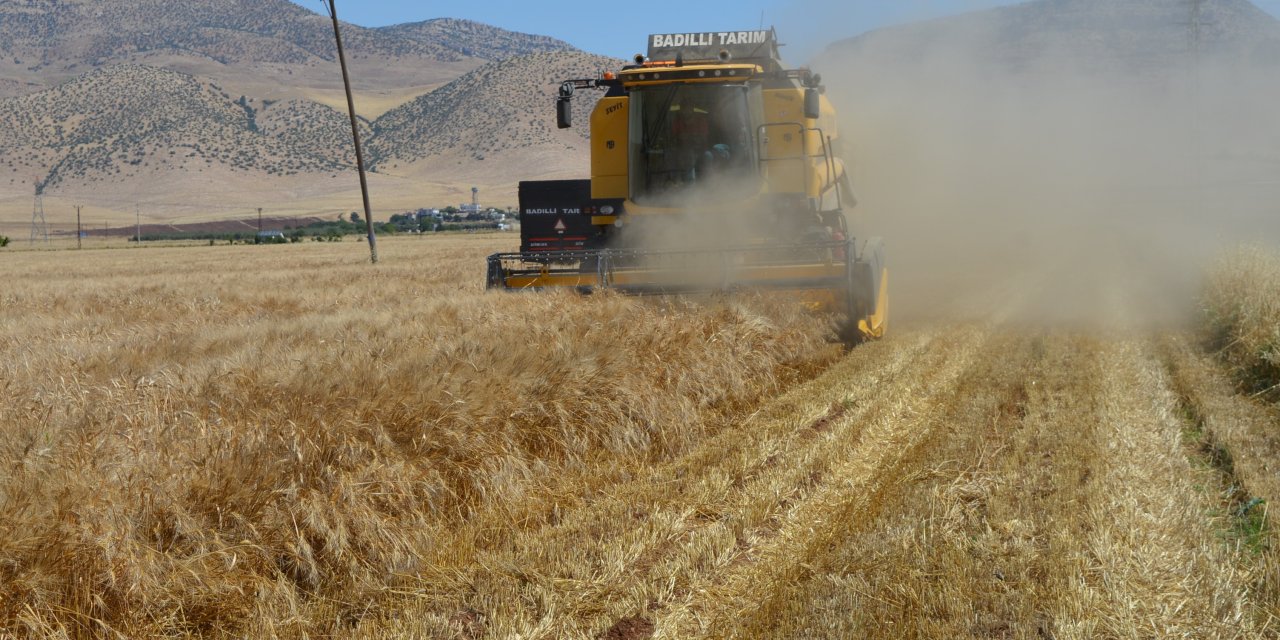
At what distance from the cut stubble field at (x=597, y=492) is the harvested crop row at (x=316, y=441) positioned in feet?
0.06

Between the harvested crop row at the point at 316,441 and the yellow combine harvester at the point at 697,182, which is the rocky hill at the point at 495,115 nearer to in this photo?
the yellow combine harvester at the point at 697,182

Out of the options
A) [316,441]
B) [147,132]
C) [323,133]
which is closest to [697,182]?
[316,441]

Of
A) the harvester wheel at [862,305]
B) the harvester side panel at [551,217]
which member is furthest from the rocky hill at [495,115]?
the harvester wheel at [862,305]

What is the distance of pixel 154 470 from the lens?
171 inches

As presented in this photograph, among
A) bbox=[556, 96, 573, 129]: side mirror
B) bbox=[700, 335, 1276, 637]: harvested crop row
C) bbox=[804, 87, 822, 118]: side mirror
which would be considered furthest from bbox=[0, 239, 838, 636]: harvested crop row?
bbox=[556, 96, 573, 129]: side mirror

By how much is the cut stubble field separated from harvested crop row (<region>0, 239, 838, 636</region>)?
0.06 ft

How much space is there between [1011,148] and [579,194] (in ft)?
52.9

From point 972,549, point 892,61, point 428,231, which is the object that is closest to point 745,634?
point 972,549

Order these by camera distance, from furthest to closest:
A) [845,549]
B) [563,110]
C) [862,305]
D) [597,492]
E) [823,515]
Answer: [563,110]
[862,305]
[597,492]
[823,515]
[845,549]

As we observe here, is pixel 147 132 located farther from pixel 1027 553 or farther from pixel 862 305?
pixel 1027 553

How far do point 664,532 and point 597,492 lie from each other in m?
0.93

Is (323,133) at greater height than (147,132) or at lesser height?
greater

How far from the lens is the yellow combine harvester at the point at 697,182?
1134 cm

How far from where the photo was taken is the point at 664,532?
4.89m
